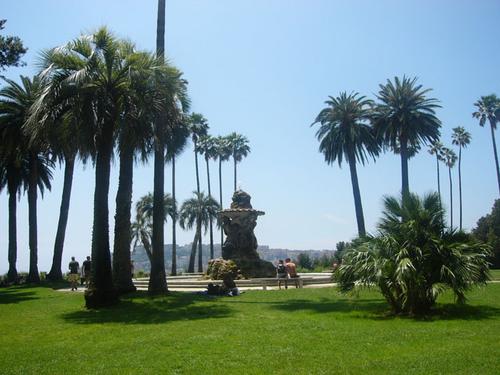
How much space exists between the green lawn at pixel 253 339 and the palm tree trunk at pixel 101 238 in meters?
0.62

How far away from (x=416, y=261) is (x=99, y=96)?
11.1m

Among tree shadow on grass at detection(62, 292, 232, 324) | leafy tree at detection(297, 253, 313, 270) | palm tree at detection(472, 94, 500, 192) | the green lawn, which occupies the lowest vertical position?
leafy tree at detection(297, 253, 313, 270)

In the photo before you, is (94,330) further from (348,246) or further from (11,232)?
(11,232)

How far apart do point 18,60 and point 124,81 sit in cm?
772

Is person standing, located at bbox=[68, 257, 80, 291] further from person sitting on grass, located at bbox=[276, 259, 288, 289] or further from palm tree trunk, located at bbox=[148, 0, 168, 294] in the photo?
person sitting on grass, located at bbox=[276, 259, 288, 289]

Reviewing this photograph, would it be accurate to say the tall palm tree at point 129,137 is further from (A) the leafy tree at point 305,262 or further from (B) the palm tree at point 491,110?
Result: (B) the palm tree at point 491,110

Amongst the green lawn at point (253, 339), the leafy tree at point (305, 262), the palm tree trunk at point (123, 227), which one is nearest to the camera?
the green lawn at point (253, 339)

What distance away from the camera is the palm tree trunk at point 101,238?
15.9 meters

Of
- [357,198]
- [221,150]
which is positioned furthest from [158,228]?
[221,150]

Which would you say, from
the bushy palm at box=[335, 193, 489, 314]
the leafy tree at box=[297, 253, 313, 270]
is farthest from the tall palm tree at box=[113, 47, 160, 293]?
the leafy tree at box=[297, 253, 313, 270]

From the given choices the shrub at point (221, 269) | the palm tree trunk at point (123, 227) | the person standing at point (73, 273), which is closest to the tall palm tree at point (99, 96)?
the palm tree trunk at point (123, 227)

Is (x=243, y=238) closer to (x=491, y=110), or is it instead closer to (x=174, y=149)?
(x=174, y=149)

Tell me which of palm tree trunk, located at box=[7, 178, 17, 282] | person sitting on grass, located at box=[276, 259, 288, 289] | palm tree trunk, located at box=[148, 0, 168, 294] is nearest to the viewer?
palm tree trunk, located at box=[148, 0, 168, 294]

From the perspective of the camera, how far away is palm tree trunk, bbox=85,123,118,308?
15867 mm
